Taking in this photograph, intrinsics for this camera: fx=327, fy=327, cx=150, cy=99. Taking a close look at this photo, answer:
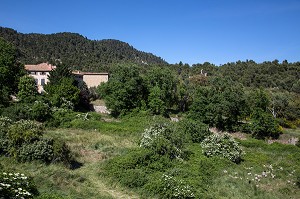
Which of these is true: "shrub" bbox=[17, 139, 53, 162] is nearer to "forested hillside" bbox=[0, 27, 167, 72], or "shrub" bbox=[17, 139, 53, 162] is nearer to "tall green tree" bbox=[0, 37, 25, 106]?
"tall green tree" bbox=[0, 37, 25, 106]

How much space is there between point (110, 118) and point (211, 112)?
1524cm

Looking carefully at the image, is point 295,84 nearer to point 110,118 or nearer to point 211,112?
point 211,112

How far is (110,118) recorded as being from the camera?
50031mm

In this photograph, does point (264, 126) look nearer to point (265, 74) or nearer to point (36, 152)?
point (36, 152)

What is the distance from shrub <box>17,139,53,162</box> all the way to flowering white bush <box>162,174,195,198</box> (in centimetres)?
871

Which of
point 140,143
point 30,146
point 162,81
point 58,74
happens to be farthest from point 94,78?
point 30,146

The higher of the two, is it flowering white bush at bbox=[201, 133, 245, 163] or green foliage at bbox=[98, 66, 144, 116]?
green foliage at bbox=[98, 66, 144, 116]

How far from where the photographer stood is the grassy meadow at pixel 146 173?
64.9ft

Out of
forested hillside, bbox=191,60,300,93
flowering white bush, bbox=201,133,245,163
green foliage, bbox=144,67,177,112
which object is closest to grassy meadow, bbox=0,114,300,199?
flowering white bush, bbox=201,133,245,163

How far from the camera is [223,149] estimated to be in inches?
1182

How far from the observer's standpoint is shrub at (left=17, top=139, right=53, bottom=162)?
23016 millimetres

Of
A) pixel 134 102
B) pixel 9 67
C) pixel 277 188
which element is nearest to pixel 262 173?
pixel 277 188

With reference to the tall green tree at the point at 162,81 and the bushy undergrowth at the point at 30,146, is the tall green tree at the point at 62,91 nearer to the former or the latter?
the tall green tree at the point at 162,81

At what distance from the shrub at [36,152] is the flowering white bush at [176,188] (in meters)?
8.71
